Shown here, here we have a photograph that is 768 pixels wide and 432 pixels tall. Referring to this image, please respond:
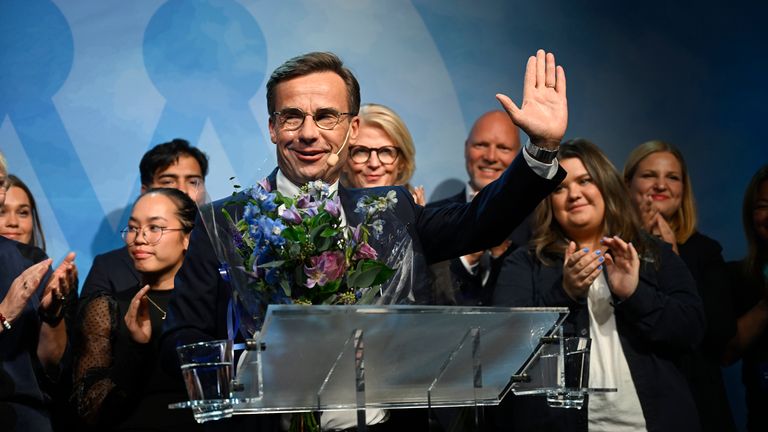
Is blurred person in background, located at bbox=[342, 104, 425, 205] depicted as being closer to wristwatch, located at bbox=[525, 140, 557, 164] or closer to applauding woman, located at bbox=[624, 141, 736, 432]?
applauding woman, located at bbox=[624, 141, 736, 432]

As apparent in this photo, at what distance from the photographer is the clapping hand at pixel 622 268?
11.2 ft

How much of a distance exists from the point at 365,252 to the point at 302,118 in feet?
1.99

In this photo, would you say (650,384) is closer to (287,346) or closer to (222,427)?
(222,427)

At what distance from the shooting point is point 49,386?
3545 millimetres

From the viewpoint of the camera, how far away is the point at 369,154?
4.12 meters

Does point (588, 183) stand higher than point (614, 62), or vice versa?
point (614, 62)

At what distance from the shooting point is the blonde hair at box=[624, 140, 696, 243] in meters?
4.39

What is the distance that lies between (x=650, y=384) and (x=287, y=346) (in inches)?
80.5

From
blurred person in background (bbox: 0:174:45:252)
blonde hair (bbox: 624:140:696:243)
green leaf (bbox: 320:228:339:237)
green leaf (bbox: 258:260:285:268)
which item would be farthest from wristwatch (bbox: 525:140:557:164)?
blurred person in background (bbox: 0:174:45:252)

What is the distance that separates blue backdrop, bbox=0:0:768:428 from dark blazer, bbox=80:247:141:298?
580 millimetres

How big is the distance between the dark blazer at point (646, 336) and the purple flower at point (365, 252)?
1.43 meters

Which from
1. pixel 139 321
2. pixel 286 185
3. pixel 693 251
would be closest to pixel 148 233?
pixel 139 321

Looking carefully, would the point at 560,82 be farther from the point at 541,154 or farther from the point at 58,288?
the point at 58,288

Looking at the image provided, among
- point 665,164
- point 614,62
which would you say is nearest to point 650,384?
point 665,164
